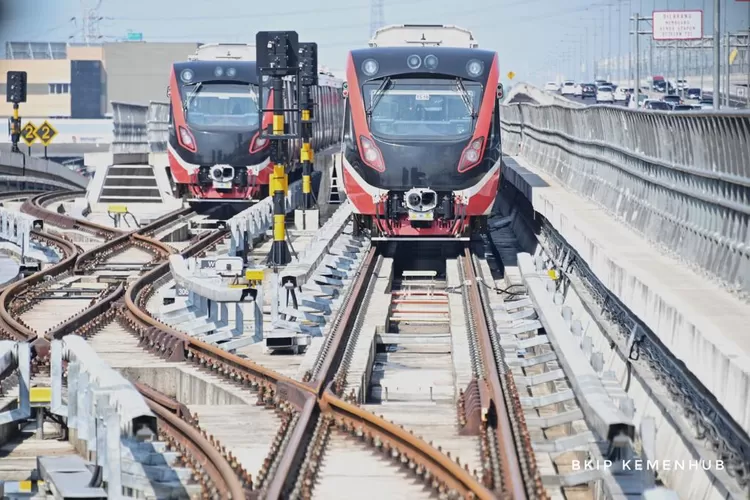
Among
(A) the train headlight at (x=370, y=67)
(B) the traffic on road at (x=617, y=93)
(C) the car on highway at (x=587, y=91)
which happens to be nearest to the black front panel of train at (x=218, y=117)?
(A) the train headlight at (x=370, y=67)

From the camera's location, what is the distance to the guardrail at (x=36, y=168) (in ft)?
144

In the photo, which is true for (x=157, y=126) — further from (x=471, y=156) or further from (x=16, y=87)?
(x=471, y=156)

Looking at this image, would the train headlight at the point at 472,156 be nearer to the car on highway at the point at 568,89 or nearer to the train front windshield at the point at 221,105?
the train front windshield at the point at 221,105

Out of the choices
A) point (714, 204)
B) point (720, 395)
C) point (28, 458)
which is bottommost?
point (28, 458)

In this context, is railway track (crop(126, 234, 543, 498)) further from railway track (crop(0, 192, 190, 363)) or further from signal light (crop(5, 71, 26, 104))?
signal light (crop(5, 71, 26, 104))

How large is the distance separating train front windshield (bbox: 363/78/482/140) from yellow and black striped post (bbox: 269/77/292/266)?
122cm

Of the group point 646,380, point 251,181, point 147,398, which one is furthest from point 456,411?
point 251,181

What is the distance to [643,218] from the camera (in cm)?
1542

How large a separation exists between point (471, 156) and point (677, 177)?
7029 millimetres

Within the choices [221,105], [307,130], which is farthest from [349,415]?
[221,105]

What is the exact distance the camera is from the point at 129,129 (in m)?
38.2

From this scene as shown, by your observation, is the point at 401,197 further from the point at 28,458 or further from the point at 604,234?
the point at 28,458

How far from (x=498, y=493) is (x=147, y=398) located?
12.9 ft

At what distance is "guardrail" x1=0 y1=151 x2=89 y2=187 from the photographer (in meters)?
44.0
